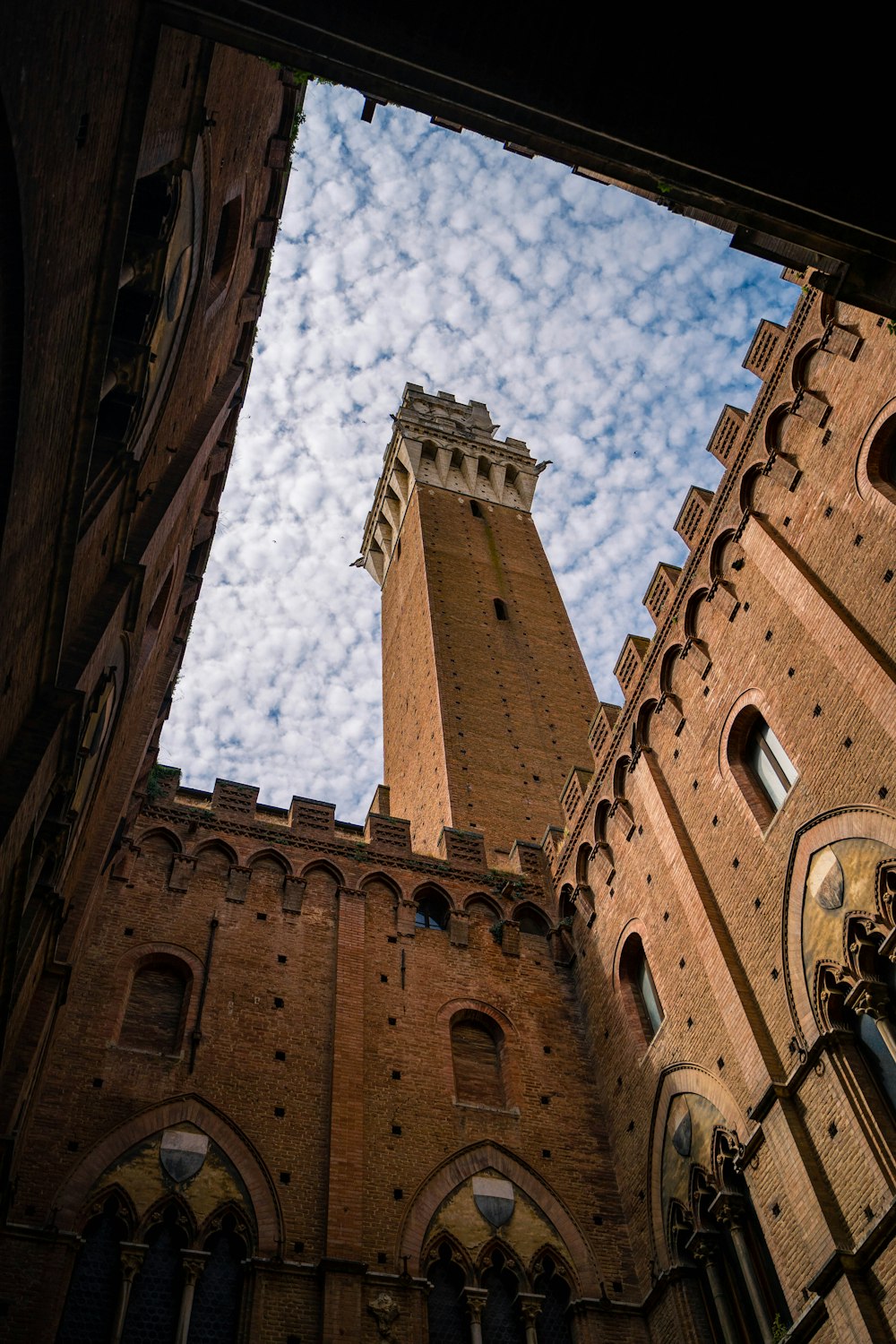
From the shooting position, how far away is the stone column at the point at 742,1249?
10.3 meters

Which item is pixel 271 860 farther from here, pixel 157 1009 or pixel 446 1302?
pixel 446 1302

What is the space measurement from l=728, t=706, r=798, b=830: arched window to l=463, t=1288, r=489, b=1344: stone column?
5.95 metres

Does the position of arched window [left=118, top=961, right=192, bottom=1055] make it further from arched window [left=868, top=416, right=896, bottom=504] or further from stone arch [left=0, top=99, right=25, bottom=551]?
arched window [left=868, top=416, right=896, bottom=504]

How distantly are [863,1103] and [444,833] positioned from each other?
9.69 m

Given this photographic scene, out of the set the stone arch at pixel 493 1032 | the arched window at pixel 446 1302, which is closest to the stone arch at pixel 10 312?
the arched window at pixel 446 1302

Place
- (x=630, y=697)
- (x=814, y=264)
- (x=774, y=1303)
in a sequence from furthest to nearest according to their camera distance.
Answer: (x=630, y=697)
(x=774, y=1303)
(x=814, y=264)

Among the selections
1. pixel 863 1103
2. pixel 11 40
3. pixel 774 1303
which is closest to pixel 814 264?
pixel 11 40

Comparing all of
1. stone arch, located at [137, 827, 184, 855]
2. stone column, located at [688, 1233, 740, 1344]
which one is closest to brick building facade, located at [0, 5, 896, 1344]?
stone column, located at [688, 1233, 740, 1344]

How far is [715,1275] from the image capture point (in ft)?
37.2

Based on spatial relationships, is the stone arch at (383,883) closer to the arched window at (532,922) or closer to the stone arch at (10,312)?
the arched window at (532,922)

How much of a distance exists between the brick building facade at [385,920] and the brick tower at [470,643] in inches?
171

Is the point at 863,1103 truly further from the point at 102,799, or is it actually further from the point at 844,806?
the point at 102,799

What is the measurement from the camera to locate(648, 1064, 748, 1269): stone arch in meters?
11.5

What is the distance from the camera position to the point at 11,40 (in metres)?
4.86
